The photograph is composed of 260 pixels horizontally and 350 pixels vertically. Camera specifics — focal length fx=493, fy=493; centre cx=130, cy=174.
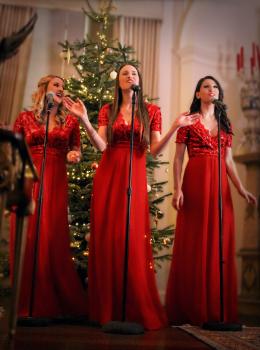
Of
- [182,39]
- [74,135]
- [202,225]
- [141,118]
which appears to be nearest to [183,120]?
[141,118]

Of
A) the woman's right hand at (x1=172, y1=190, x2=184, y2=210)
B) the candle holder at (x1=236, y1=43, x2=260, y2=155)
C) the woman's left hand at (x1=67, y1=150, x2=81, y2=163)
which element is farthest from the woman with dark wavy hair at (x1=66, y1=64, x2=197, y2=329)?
the candle holder at (x1=236, y1=43, x2=260, y2=155)

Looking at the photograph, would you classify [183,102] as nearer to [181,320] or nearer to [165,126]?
[165,126]

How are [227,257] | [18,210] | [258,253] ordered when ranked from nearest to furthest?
[18,210]
[227,257]
[258,253]

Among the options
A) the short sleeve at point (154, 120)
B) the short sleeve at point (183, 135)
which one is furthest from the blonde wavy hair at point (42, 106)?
the short sleeve at point (183, 135)

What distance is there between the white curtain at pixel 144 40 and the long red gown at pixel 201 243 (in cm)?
266

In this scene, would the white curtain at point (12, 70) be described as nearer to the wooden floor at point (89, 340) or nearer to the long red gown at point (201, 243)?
the long red gown at point (201, 243)

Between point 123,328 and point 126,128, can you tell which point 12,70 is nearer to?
point 126,128

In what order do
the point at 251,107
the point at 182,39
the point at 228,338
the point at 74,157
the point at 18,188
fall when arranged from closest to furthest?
the point at 18,188 → the point at 228,338 → the point at 74,157 → the point at 251,107 → the point at 182,39

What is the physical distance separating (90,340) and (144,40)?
442cm

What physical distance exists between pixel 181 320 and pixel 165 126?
9.95ft

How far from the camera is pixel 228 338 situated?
281 centimetres

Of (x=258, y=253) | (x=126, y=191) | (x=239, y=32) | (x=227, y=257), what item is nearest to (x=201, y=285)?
(x=227, y=257)

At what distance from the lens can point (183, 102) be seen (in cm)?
604

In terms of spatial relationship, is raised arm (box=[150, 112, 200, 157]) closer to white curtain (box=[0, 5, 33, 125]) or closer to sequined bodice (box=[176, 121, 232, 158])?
sequined bodice (box=[176, 121, 232, 158])
